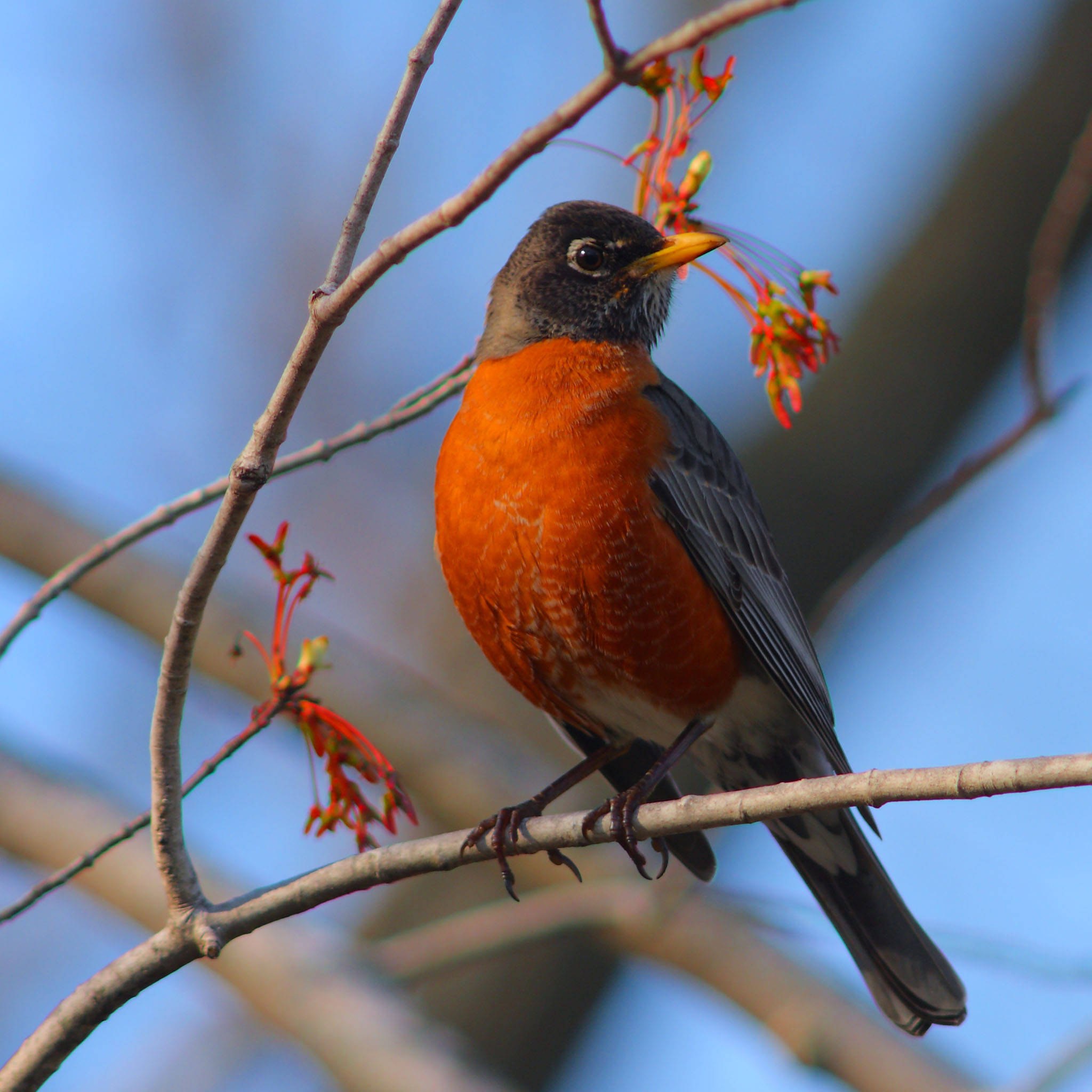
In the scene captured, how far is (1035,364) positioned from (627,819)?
1.63 meters

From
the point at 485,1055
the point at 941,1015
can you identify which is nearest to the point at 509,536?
the point at 941,1015

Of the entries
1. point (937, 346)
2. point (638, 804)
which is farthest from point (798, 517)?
point (638, 804)

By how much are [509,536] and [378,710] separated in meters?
2.39

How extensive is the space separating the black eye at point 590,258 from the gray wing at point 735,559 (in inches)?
18.2

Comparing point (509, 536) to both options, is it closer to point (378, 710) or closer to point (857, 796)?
point (857, 796)

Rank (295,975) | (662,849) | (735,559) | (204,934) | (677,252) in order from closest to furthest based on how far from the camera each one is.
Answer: (204,934) → (662,849) → (677,252) → (735,559) → (295,975)

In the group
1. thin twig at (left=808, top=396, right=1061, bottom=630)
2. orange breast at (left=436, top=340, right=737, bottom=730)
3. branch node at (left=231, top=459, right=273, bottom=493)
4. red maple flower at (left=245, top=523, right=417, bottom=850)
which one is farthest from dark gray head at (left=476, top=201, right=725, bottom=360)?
branch node at (left=231, top=459, right=273, bottom=493)

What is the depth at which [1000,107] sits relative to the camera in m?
5.27

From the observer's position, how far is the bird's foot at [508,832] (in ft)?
9.16

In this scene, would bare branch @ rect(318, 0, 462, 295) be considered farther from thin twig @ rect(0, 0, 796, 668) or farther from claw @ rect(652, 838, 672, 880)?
claw @ rect(652, 838, 672, 880)

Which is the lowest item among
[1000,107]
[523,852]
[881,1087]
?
[881,1087]

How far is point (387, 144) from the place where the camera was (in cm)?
208

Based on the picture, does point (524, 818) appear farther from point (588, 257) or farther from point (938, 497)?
point (588, 257)

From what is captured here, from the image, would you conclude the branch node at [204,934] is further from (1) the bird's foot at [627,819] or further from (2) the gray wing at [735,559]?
(2) the gray wing at [735,559]
